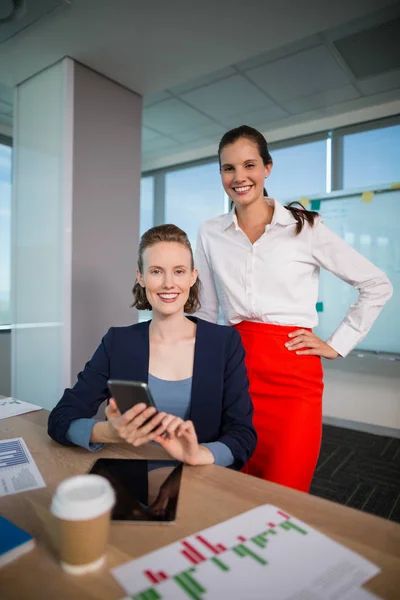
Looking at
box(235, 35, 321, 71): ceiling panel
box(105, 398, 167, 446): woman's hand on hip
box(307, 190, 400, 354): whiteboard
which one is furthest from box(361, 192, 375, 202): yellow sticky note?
box(105, 398, 167, 446): woman's hand on hip

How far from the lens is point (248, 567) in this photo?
64cm

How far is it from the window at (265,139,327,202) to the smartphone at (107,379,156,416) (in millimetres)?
3547

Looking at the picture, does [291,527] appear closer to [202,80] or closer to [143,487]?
[143,487]

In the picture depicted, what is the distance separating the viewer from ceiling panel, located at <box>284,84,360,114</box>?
3.47 metres

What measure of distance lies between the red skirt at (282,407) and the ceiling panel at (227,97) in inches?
102

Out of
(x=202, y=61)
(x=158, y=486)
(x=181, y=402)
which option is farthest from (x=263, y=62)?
(x=158, y=486)

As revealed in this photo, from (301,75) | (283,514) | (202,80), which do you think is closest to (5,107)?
(202,80)

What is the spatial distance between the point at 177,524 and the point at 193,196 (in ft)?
15.4

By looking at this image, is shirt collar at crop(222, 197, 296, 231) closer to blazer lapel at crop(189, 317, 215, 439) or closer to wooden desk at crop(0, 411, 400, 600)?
blazer lapel at crop(189, 317, 215, 439)

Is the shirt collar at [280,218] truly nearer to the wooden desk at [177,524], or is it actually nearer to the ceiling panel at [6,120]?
the wooden desk at [177,524]

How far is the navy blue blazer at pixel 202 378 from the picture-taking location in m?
1.24

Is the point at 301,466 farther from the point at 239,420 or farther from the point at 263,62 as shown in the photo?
the point at 263,62

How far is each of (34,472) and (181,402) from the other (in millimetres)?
455

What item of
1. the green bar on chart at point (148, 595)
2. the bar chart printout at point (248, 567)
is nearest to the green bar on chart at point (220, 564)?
the bar chart printout at point (248, 567)
